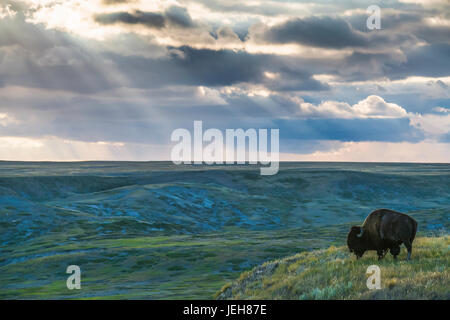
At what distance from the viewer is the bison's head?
22.9m

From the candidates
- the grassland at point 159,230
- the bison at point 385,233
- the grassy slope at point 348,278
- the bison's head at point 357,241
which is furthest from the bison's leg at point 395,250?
the grassland at point 159,230

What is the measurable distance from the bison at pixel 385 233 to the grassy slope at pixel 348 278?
0.59 metres

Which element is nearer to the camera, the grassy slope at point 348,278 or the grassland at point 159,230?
the grassy slope at point 348,278

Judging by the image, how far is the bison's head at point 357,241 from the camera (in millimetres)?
22869

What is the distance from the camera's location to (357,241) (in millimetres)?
23062

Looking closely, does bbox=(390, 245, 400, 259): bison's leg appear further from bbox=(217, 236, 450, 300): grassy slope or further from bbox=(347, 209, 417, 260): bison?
bbox=(217, 236, 450, 300): grassy slope

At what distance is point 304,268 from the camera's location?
995 inches

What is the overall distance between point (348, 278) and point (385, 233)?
7.53ft

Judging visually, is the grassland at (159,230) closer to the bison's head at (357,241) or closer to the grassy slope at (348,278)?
the grassy slope at (348,278)

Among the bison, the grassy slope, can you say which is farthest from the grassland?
the bison
